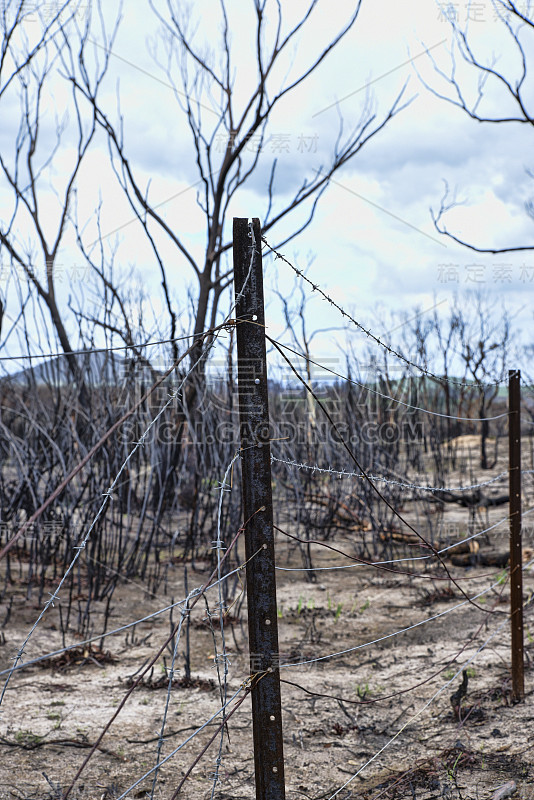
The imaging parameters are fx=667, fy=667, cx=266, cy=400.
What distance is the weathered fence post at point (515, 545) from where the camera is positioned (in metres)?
2.27

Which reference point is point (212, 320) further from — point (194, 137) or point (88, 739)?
point (88, 739)

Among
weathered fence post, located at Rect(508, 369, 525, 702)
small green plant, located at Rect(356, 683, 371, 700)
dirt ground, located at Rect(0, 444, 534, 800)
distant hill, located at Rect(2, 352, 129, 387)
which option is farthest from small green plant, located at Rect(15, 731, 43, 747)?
distant hill, located at Rect(2, 352, 129, 387)

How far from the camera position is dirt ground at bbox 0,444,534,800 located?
5.96 feet

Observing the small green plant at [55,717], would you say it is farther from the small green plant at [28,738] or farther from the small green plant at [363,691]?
the small green plant at [363,691]

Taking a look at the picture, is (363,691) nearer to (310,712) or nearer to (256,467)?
(310,712)

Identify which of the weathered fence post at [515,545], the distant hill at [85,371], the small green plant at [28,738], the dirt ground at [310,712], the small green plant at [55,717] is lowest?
the dirt ground at [310,712]

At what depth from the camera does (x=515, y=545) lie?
2.35 m

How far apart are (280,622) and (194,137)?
3854 mm

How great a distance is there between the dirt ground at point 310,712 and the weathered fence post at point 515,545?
0.37ft

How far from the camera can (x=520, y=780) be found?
1.79 metres

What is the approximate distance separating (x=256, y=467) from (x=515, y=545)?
1516mm

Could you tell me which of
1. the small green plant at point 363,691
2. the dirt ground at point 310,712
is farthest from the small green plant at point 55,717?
the small green plant at point 363,691

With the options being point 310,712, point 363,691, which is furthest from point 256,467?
point 363,691

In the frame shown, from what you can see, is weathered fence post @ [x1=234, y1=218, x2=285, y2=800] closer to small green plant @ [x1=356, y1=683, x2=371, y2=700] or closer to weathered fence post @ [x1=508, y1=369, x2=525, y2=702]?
small green plant @ [x1=356, y1=683, x2=371, y2=700]
